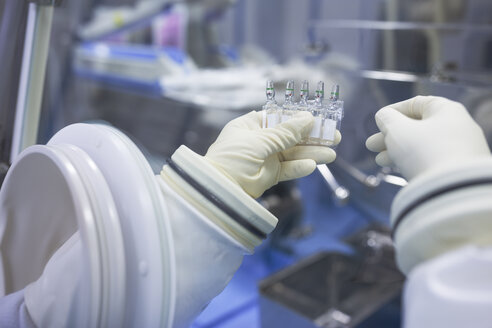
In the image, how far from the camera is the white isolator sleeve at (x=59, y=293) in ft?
1.92

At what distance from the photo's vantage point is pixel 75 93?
2443 millimetres

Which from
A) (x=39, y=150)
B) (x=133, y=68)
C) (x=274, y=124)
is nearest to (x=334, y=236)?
(x=133, y=68)

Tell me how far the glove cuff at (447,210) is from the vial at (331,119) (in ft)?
0.59

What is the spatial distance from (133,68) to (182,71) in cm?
32

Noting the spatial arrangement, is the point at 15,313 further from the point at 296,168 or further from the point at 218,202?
the point at 296,168

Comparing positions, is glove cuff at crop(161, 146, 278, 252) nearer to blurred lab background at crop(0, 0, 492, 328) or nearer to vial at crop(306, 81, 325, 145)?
vial at crop(306, 81, 325, 145)

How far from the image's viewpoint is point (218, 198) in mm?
555

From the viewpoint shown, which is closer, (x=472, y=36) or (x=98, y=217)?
(x=98, y=217)

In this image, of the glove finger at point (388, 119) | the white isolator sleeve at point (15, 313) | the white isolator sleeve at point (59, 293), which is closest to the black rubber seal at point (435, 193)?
the glove finger at point (388, 119)

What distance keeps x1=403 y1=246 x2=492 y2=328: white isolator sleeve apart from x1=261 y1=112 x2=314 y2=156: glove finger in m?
0.25

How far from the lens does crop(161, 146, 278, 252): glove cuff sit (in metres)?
0.56

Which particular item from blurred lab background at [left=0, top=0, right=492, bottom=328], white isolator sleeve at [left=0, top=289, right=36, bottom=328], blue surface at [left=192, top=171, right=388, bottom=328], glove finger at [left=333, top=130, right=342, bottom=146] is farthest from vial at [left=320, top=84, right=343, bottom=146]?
blue surface at [left=192, top=171, right=388, bottom=328]

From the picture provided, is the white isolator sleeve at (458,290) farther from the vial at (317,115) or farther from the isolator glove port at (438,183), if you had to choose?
the vial at (317,115)

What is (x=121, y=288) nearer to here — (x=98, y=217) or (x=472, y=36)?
(x=98, y=217)
